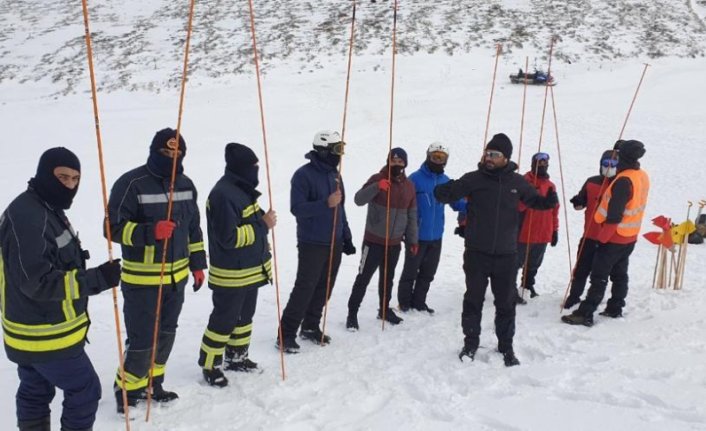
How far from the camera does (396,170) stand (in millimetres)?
5141

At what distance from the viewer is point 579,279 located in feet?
18.2

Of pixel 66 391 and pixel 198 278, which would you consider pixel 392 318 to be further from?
pixel 66 391

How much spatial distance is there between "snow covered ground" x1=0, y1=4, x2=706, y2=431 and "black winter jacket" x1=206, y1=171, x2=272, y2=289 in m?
0.81

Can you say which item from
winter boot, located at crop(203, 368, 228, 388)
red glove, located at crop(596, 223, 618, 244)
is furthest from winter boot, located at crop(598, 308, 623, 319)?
winter boot, located at crop(203, 368, 228, 388)

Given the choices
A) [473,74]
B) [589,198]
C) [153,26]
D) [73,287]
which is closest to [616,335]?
[589,198]

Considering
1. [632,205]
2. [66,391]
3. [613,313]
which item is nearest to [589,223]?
[632,205]

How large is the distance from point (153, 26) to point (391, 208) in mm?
30136

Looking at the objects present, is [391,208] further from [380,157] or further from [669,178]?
[669,178]

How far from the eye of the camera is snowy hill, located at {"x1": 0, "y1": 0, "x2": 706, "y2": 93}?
23.2 metres

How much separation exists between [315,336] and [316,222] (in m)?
1.11

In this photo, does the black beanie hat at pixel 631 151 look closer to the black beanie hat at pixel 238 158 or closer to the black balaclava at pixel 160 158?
the black beanie hat at pixel 238 158

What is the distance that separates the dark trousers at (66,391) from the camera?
2865 millimetres

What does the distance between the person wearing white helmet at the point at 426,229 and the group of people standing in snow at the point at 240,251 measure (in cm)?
1

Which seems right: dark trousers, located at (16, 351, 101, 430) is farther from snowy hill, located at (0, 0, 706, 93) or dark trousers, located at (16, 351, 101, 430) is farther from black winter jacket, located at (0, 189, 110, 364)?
snowy hill, located at (0, 0, 706, 93)
